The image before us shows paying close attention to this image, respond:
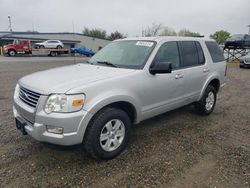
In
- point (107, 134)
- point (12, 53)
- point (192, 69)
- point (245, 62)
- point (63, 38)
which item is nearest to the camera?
point (107, 134)

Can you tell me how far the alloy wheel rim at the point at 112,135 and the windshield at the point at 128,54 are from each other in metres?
0.98

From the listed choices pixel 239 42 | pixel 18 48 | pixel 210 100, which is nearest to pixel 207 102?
pixel 210 100

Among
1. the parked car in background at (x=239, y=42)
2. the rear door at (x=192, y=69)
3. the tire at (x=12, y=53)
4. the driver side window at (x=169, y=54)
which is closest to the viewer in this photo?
the driver side window at (x=169, y=54)

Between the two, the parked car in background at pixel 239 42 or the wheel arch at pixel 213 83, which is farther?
the parked car in background at pixel 239 42

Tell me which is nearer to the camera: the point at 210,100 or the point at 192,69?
the point at 192,69

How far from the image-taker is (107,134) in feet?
10.2

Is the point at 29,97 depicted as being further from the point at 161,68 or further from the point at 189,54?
the point at 189,54

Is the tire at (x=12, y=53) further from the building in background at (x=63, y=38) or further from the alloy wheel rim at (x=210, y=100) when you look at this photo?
the alloy wheel rim at (x=210, y=100)

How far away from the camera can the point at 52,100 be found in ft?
8.81

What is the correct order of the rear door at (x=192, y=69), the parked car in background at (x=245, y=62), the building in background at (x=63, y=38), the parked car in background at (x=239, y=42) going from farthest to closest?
the building in background at (x=63, y=38) < the parked car in background at (x=239, y=42) < the parked car in background at (x=245, y=62) < the rear door at (x=192, y=69)

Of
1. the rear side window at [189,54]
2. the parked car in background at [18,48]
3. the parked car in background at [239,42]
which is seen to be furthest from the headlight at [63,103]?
the parked car in background at [18,48]

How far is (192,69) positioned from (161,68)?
130 centimetres

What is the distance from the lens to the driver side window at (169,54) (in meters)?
3.79

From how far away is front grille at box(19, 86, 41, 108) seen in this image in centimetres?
285
